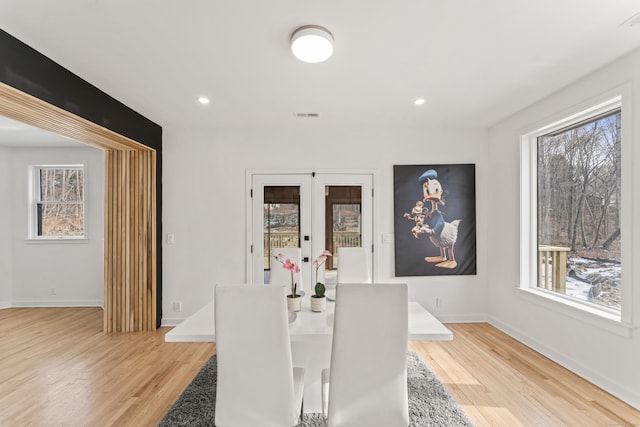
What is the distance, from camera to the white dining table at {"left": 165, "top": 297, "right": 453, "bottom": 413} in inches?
72.8

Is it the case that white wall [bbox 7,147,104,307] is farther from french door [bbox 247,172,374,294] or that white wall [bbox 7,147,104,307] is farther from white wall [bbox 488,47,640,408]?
white wall [bbox 488,47,640,408]

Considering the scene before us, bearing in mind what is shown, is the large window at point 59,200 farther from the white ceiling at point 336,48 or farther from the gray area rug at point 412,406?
the gray area rug at point 412,406

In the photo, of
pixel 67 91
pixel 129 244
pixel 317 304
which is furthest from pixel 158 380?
pixel 67 91

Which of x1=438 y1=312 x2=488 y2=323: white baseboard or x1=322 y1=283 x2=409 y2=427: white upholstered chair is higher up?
x1=322 y1=283 x2=409 y2=427: white upholstered chair

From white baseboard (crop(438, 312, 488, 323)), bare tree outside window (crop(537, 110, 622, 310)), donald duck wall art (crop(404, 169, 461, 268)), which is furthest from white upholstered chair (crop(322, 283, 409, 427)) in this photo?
white baseboard (crop(438, 312, 488, 323))

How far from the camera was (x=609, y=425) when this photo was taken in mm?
2111

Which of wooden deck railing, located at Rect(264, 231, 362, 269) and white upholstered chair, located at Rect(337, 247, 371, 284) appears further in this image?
wooden deck railing, located at Rect(264, 231, 362, 269)

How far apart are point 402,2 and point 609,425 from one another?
2848mm

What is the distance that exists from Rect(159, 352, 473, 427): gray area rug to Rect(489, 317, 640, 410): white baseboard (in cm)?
122

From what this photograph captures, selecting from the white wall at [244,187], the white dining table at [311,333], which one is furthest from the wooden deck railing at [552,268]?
the white dining table at [311,333]

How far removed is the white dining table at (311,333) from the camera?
185 centimetres

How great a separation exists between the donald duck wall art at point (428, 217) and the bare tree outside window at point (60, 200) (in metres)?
4.92

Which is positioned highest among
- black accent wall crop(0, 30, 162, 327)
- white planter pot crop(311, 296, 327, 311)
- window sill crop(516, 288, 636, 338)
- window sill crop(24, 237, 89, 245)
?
black accent wall crop(0, 30, 162, 327)

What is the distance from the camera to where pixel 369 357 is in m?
1.58
